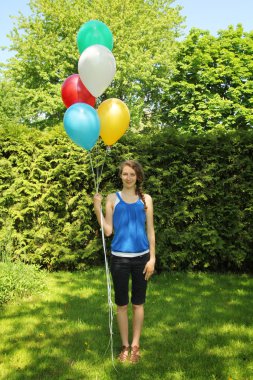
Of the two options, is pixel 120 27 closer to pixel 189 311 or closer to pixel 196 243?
pixel 196 243

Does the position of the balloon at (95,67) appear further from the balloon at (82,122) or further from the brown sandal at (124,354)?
the brown sandal at (124,354)

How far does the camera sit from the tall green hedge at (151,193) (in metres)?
7.03

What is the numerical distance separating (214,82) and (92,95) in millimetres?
18764

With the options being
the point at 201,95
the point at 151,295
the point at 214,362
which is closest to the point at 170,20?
the point at 201,95

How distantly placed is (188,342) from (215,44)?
824 inches

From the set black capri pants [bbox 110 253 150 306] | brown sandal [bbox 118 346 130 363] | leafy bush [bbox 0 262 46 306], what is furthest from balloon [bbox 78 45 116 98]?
leafy bush [bbox 0 262 46 306]

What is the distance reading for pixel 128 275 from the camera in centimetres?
370

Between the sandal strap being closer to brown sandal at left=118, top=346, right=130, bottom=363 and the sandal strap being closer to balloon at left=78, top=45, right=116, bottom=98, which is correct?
brown sandal at left=118, top=346, right=130, bottom=363

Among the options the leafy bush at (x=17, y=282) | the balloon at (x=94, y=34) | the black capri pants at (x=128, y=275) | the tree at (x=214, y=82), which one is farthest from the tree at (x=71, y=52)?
the black capri pants at (x=128, y=275)

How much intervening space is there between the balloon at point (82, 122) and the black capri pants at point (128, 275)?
126cm

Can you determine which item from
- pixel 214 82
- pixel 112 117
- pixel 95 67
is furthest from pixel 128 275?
pixel 214 82

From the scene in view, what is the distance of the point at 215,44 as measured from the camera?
21953mm

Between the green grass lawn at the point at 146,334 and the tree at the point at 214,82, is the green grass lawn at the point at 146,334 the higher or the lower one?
the lower one

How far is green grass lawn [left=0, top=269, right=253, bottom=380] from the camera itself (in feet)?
11.7
